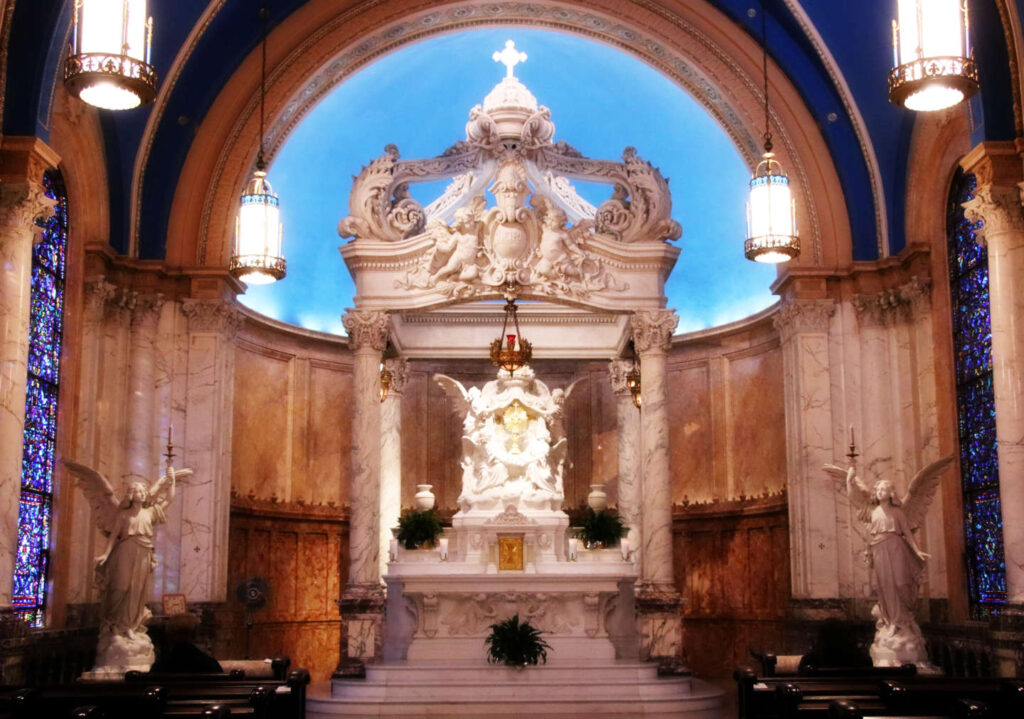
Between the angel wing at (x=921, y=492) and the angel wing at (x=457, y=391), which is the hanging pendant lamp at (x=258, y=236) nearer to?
the angel wing at (x=457, y=391)

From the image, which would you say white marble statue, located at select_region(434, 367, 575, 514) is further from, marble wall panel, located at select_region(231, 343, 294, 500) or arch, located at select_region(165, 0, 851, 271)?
arch, located at select_region(165, 0, 851, 271)

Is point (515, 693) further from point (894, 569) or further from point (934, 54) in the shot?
point (934, 54)

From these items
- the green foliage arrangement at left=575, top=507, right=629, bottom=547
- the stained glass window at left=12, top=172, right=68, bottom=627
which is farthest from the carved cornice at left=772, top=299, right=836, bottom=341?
the stained glass window at left=12, top=172, right=68, bottom=627

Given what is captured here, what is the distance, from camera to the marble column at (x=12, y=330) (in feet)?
41.0

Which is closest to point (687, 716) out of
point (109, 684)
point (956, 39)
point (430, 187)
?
point (109, 684)

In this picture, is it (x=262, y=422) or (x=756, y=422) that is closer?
(x=262, y=422)

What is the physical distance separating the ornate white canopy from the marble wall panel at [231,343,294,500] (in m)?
3.10

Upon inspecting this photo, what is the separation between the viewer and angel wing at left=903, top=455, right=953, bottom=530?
46.8 ft

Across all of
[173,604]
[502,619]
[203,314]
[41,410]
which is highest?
[203,314]

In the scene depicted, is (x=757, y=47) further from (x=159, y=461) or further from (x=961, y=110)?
(x=159, y=461)

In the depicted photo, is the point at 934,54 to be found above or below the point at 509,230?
below

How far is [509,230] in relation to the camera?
1759cm

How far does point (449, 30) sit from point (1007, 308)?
991 centimetres

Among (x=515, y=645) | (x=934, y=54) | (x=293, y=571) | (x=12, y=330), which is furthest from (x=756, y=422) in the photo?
(x=12, y=330)
